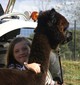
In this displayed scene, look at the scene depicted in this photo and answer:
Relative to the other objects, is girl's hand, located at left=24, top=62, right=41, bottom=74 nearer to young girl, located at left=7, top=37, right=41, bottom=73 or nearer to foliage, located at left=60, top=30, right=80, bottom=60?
young girl, located at left=7, top=37, right=41, bottom=73

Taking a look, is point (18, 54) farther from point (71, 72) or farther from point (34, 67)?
point (71, 72)

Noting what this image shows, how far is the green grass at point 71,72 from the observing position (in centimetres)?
1201

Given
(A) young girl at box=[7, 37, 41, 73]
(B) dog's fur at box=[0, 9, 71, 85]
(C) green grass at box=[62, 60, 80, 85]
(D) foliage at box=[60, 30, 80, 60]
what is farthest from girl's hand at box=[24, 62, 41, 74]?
(D) foliage at box=[60, 30, 80, 60]

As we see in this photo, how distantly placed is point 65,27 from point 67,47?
37.7 ft

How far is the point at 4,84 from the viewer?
390 cm

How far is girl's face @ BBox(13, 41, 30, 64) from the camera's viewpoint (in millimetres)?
4652

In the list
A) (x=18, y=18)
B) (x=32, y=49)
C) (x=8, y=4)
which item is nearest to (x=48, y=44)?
(x=32, y=49)

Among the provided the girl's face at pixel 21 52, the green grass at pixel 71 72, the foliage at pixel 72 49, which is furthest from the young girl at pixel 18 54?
the foliage at pixel 72 49

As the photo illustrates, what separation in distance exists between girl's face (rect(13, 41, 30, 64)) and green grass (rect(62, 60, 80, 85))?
693 cm

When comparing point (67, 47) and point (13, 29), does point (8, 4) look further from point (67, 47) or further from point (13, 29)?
point (67, 47)

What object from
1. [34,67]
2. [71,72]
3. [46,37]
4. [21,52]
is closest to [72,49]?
[71,72]

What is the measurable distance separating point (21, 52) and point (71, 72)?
9.11 metres

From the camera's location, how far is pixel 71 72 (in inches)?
538

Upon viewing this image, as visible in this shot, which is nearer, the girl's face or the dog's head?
the dog's head
